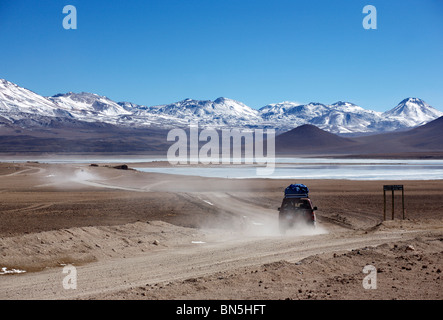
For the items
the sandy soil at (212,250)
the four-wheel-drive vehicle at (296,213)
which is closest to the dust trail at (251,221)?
the sandy soil at (212,250)

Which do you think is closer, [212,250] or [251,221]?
[212,250]

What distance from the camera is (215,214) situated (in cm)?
2525

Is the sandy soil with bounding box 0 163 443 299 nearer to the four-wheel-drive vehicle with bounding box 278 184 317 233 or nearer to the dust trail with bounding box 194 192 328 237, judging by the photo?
the dust trail with bounding box 194 192 328 237

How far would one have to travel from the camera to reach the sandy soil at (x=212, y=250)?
31.9 ft

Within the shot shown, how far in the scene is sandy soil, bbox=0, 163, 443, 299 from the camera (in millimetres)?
9734

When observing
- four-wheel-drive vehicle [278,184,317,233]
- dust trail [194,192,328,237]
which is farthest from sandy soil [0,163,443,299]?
four-wheel-drive vehicle [278,184,317,233]

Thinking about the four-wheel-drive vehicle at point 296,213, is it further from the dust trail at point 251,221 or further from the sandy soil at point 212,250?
the sandy soil at point 212,250

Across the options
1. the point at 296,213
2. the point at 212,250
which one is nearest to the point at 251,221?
the point at 296,213

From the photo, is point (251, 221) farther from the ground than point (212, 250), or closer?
closer

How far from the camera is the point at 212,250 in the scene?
49.7 feet

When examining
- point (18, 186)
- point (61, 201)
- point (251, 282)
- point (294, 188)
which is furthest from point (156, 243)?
point (18, 186)

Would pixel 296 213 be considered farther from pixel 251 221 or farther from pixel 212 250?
pixel 212 250

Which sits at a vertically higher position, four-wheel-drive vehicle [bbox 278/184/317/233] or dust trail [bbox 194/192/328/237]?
four-wheel-drive vehicle [bbox 278/184/317/233]
